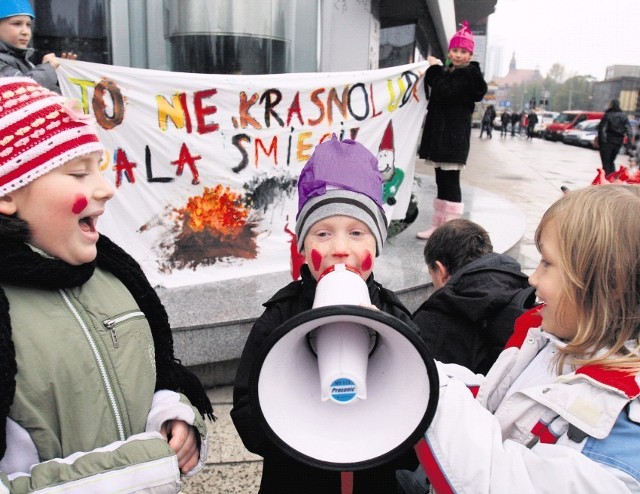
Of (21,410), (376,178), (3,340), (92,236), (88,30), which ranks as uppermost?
(88,30)

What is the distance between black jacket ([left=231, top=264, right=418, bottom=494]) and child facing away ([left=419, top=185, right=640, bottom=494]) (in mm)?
438

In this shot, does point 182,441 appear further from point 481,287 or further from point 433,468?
point 481,287

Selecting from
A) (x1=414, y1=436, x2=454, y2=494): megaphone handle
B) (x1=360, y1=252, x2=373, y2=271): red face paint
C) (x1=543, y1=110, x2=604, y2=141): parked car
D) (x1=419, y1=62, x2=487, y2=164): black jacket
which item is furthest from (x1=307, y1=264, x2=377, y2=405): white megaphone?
(x1=543, y1=110, x2=604, y2=141): parked car

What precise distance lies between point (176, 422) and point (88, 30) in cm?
528

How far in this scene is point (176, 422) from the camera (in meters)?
1.42

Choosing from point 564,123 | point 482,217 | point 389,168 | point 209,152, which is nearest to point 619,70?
point 564,123

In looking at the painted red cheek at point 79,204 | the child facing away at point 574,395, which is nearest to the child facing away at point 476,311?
the child facing away at point 574,395

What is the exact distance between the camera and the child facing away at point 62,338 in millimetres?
1153

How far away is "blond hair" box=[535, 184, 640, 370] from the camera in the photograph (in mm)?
1162

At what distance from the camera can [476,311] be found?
7.04 ft

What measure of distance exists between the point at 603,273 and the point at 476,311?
99 cm

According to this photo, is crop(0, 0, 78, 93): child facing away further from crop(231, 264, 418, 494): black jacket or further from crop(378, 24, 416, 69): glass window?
crop(378, 24, 416, 69): glass window

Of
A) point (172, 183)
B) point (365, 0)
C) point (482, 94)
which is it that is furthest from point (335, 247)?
point (365, 0)

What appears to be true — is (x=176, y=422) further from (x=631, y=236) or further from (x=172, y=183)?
(x=172, y=183)
